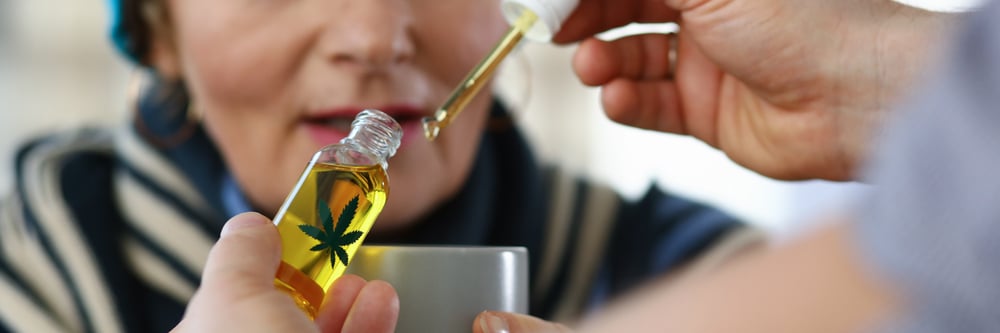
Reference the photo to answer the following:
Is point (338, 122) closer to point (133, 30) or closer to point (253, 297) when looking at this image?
point (133, 30)

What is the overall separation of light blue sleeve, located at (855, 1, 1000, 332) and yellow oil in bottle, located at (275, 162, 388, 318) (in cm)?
25

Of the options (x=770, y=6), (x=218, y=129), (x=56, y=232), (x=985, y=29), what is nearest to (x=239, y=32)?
(x=218, y=129)

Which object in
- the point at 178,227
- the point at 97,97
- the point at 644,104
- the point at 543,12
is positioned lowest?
the point at 97,97

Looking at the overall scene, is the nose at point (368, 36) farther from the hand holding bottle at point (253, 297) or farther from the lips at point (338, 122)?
the hand holding bottle at point (253, 297)

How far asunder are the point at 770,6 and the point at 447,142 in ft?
1.07

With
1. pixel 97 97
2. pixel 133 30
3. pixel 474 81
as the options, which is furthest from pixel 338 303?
pixel 97 97

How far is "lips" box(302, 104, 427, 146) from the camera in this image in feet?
2.49

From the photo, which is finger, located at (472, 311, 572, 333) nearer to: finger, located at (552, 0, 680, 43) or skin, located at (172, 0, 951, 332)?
skin, located at (172, 0, 951, 332)

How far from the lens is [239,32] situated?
2.54ft

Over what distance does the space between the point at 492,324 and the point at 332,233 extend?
0.08 metres

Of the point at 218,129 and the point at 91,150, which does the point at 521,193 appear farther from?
the point at 91,150

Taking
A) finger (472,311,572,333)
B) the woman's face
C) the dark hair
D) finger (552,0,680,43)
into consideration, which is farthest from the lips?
finger (472,311,572,333)

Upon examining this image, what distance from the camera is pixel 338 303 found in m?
0.41

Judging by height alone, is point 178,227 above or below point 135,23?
below
